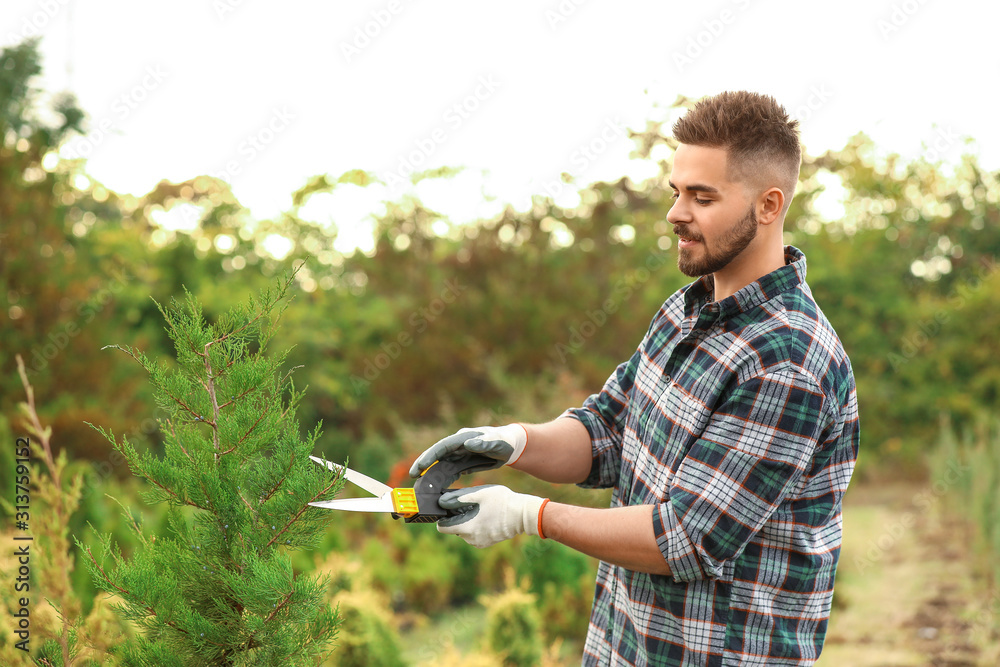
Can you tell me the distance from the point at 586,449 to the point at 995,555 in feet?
14.3

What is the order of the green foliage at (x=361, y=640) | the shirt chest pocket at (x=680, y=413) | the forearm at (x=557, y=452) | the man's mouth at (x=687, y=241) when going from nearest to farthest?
the shirt chest pocket at (x=680, y=413) < the man's mouth at (x=687, y=241) < the forearm at (x=557, y=452) < the green foliage at (x=361, y=640)

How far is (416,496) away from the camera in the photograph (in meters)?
1.94

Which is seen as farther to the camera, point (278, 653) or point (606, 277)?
point (606, 277)

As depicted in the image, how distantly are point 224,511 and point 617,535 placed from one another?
0.86 meters

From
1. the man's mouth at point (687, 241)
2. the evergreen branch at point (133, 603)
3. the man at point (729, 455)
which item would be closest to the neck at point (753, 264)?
the man at point (729, 455)

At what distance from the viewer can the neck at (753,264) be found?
76.9 inches

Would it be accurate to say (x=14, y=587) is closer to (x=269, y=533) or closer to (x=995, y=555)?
(x=269, y=533)

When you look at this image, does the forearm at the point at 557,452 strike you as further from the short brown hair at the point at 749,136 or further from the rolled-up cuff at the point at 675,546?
the short brown hair at the point at 749,136

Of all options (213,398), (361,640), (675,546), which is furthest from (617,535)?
(361,640)

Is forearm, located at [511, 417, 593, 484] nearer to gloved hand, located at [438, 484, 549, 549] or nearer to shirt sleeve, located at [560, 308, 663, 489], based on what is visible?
shirt sleeve, located at [560, 308, 663, 489]

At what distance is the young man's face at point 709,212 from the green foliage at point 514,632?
7.41 ft

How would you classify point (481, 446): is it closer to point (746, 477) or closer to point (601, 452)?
point (601, 452)

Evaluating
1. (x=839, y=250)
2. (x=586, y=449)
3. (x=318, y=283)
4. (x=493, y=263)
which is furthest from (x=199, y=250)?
(x=586, y=449)

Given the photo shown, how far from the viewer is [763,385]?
1712mm
